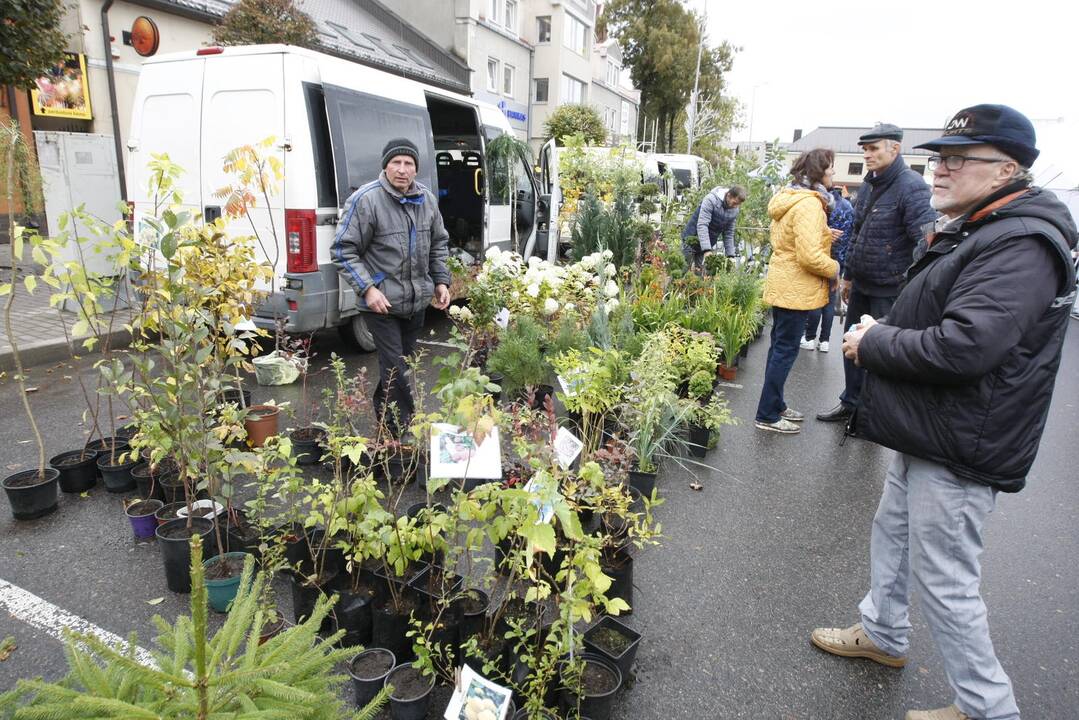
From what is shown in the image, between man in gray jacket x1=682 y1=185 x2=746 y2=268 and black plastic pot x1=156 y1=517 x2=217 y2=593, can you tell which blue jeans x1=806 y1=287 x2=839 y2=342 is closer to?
man in gray jacket x1=682 y1=185 x2=746 y2=268

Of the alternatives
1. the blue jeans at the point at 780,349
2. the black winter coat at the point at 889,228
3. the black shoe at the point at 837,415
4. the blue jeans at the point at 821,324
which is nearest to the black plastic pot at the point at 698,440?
the blue jeans at the point at 780,349

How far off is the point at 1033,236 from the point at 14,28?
7.72 m

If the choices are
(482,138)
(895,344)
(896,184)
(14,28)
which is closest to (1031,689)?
(895,344)

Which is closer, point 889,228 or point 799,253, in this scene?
point 799,253

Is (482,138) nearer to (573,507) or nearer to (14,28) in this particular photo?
(14,28)

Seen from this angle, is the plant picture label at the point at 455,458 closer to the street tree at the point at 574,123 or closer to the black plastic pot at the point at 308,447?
the black plastic pot at the point at 308,447

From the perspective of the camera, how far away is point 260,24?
27.3ft

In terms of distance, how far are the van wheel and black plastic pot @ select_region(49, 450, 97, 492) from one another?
9.52 ft

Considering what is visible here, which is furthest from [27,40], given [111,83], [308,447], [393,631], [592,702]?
[592,702]

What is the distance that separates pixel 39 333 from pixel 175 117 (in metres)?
2.66

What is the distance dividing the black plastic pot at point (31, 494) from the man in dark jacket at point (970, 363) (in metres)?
3.84

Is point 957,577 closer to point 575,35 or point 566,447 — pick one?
point 566,447

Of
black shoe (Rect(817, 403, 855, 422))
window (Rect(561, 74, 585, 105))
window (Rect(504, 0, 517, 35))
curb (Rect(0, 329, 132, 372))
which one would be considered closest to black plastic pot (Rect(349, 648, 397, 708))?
black shoe (Rect(817, 403, 855, 422))

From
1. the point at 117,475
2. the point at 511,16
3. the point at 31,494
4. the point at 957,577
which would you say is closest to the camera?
the point at 957,577
